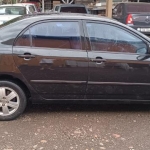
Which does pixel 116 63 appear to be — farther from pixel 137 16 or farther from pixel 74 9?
pixel 74 9

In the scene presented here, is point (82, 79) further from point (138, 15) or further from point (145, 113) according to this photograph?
point (138, 15)

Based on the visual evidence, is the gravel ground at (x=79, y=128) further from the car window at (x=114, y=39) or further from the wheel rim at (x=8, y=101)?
the car window at (x=114, y=39)

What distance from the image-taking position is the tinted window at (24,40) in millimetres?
4320

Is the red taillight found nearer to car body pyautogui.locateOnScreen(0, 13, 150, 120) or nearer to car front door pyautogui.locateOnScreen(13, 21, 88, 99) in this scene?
car body pyautogui.locateOnScreen(0, 13, 150, 120)

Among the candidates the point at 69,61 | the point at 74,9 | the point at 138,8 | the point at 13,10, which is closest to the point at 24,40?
the point at 69,61

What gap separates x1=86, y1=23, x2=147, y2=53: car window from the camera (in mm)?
4438

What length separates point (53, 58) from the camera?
14.1 feet

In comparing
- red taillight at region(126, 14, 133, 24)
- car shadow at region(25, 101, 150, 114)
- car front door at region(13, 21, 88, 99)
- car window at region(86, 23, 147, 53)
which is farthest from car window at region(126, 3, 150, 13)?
car front door at region(13, 21, 88, 99)

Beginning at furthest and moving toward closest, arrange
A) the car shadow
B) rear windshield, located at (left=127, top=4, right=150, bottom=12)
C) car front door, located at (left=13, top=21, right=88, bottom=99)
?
rear windshield, located at (left=127, top=4, right=150, bottom=12), the car shadow, car front door, located at (left=13, top=21, right=88, bottom=99)

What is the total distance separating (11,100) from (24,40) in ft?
3.03

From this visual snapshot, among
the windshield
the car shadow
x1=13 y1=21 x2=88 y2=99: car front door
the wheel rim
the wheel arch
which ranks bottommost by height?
the car shadow

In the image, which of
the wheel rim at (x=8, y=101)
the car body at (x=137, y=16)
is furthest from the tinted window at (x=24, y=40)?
the car body at (x=137, y=16)

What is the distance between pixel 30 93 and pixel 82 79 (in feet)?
2.70

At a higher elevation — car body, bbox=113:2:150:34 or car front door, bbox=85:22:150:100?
car body, bbox=113:2:150:34
